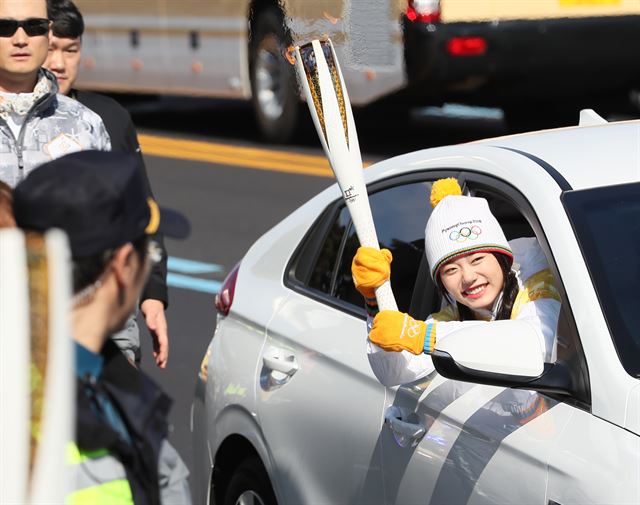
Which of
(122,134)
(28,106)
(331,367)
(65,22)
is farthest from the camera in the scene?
(65,22)

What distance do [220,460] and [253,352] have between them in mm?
450

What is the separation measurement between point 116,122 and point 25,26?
692 mm

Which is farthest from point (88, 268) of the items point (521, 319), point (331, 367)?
point (331, 367)

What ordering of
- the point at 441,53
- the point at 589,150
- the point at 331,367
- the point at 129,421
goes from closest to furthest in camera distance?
1. the point at 129,421
2. the point at 589,150
3. the point at 331,367
4. the point at 441,53

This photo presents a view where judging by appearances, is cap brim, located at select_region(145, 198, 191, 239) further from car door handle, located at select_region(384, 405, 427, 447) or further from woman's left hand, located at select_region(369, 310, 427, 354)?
car door handle, located at select_region(384, 405, 427, 447)

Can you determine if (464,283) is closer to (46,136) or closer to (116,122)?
(46,136)

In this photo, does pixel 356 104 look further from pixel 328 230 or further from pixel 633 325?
pixel 633 325

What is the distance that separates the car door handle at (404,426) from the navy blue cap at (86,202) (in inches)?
63.1

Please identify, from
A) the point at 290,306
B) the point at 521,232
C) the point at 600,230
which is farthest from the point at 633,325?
the point at 290,306

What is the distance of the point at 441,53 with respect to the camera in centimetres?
1203

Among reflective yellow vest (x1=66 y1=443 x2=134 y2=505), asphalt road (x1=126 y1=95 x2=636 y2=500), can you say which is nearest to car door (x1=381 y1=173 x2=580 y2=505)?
reflective yellow vest (x1=66 y1=443 x2=134 y2=505)

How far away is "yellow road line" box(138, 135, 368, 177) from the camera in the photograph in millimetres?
13527

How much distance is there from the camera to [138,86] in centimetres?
1622

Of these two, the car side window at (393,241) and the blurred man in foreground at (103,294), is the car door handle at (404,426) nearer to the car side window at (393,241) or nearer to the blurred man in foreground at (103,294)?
the car side window at (393,241)
